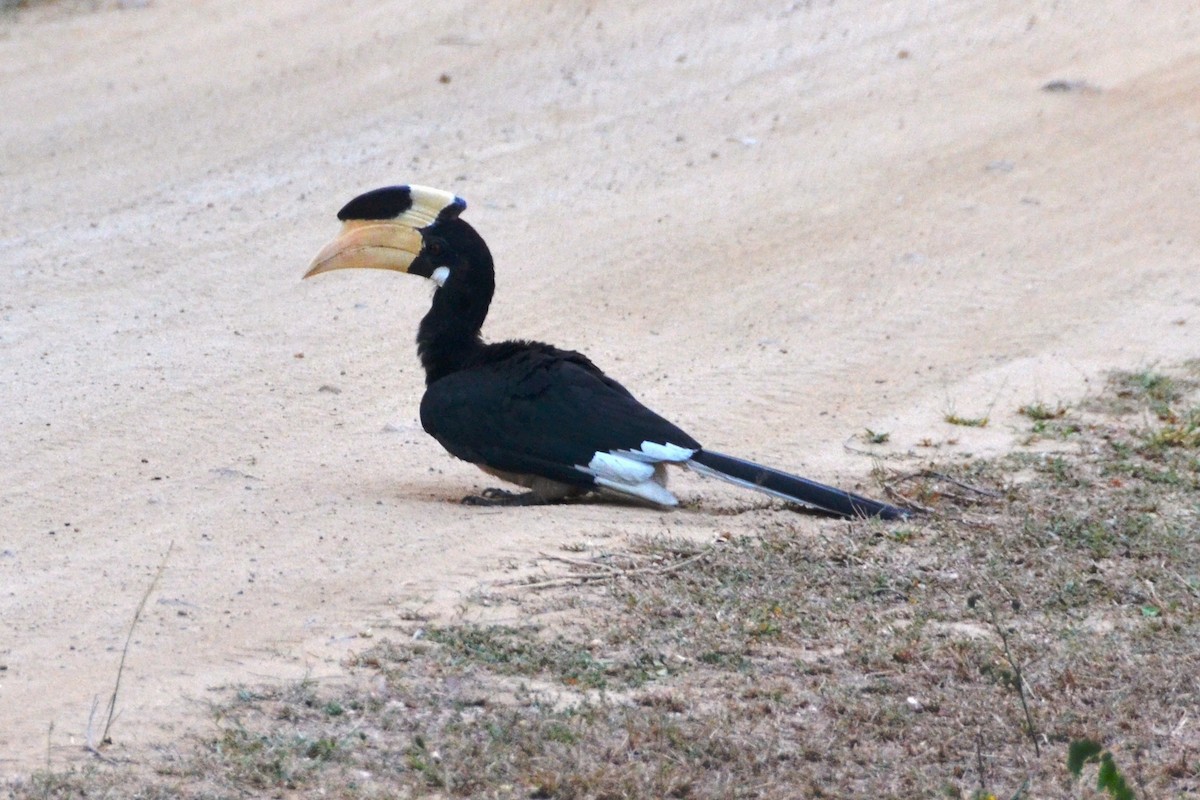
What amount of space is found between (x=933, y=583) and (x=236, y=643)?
200cm

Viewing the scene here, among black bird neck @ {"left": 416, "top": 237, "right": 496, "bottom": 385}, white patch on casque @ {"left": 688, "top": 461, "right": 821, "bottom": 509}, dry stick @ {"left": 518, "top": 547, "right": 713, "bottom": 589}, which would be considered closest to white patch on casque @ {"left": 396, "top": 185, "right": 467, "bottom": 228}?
black bird neck @ {"left": 416, "top": 237, "right": 496, "bottom": 385}

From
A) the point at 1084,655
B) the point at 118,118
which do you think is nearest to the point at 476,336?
the point at 1084,655

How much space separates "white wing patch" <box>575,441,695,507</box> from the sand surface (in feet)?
0.48

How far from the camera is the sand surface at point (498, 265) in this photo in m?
4.70

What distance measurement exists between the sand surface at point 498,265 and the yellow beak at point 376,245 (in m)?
0.67

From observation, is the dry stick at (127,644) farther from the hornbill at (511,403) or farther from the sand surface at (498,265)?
the hornbill at (511,403)

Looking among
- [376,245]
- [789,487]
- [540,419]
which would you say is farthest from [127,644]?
[376,245]

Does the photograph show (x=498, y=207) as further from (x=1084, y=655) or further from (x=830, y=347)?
(x=1084, y=655)

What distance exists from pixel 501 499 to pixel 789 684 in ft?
5.76

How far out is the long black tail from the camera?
538 centimetres

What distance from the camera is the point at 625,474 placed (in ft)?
17.8

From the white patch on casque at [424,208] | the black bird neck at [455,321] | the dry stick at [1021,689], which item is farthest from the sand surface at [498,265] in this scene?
the dry stick at [1021,689]

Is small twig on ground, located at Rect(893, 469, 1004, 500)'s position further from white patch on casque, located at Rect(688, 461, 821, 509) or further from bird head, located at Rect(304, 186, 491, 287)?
bird head, located at Rect(304, 186, 491, 287)

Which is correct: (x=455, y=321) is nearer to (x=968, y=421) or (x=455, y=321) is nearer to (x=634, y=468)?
(x=634, y=468)
